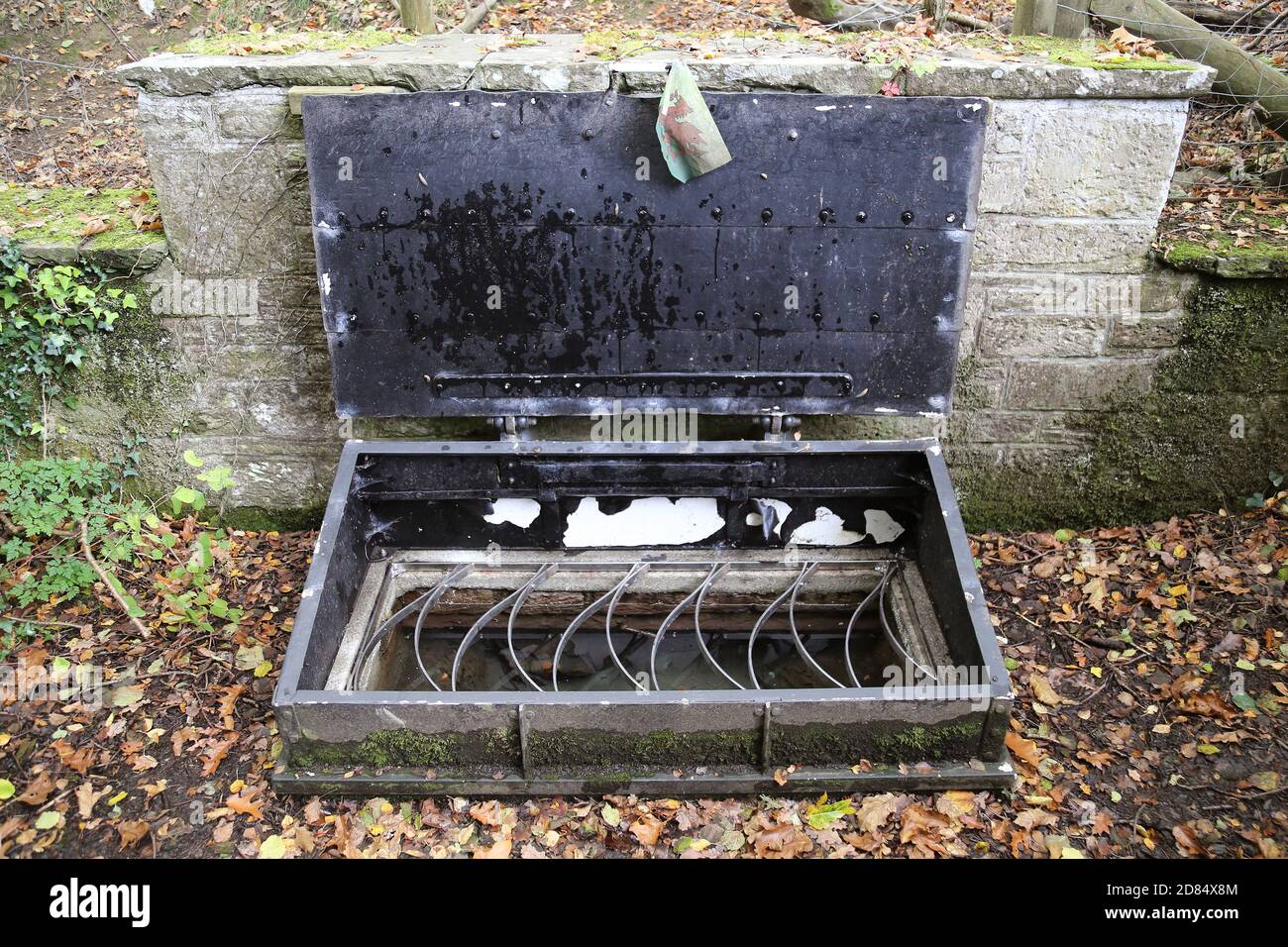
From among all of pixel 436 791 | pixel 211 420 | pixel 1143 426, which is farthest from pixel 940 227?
pixel 211 420

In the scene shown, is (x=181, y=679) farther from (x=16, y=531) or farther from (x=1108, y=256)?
(x=1108, y=256)

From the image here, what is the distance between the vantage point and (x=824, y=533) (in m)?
3.81

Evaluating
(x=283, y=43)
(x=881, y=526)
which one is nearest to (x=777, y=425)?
(x=881, y=526)

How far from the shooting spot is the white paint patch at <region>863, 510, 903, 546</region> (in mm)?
3762

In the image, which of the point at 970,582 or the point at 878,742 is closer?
the point at 878,742

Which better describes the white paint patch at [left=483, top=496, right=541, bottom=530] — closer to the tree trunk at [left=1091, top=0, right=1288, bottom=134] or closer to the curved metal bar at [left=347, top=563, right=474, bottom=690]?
the curved metal bar at [left=347, top=563, right=474, bottom=690]

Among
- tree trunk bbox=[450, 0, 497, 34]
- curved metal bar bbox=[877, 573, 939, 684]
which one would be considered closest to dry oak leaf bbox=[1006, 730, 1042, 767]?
curved metal bar bbox=[877, 573, 939, 684]

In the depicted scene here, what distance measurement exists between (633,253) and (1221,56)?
320 centimetres

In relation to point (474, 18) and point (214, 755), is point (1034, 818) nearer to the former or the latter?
point (214, 755)

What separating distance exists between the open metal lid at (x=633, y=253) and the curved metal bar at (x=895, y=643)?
0.78m

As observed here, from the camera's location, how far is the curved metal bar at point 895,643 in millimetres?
3096

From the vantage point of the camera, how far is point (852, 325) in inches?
141

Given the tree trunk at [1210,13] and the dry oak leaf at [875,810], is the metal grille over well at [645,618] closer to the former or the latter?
the dry oak leaf at [875,810]

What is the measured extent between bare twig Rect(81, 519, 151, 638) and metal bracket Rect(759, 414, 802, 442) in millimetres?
2665
